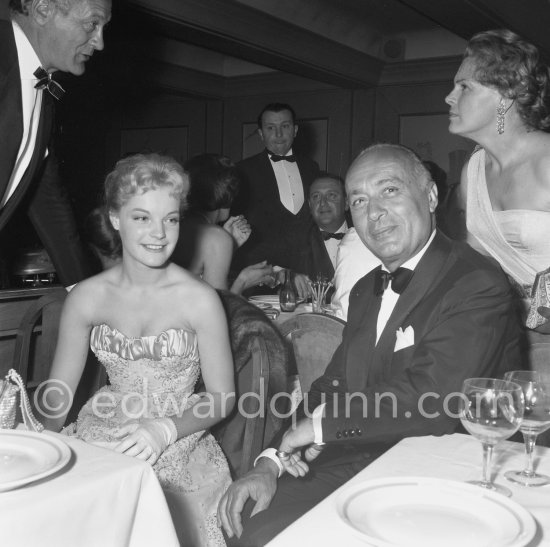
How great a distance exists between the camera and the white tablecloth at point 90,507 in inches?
47.6

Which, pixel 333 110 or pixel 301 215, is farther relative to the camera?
pixel 333 110

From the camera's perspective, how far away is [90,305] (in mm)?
2293

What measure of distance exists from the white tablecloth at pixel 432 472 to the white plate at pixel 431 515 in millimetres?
35

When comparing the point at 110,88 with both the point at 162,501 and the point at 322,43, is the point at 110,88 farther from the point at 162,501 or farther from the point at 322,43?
the point at 162,501

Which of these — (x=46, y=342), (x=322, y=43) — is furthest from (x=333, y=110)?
(x=46, y=342)

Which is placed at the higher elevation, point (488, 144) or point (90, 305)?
point (488, 144)

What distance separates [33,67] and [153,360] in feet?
4.37

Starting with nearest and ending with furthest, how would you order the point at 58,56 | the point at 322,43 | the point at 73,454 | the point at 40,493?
the point at 40,493
the point at 73,454
the point at 58,56
the point at 322,43

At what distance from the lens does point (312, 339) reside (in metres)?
2.41

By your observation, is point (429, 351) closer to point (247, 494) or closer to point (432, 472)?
point (432, 472)

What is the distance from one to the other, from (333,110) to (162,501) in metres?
7.04

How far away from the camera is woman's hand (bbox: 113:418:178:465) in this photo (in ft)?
6.21

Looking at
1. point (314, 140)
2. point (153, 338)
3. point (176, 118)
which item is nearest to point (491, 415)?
point (153, 338)

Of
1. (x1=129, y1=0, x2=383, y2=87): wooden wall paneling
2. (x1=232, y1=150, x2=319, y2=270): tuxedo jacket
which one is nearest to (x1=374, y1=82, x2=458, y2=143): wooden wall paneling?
(x1=129, y1=0, x2=383, y2=87): wooden wall paneling
